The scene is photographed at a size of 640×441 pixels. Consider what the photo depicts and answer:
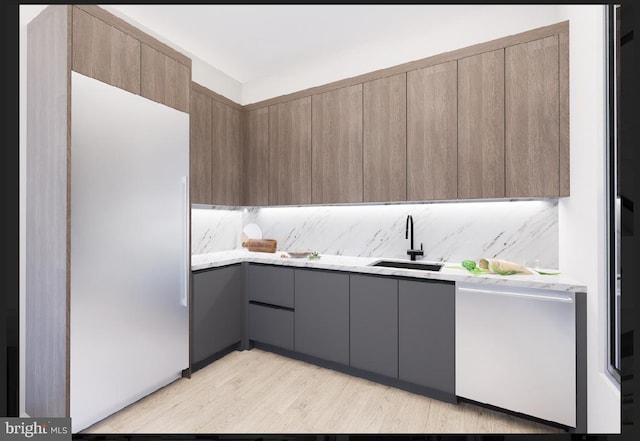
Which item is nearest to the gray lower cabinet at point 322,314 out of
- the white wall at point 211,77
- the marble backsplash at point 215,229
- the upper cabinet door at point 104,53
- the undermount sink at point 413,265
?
the undermount sink at point 413,265

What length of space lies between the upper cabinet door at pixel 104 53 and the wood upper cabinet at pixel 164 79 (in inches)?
2.3

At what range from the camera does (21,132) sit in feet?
6.19

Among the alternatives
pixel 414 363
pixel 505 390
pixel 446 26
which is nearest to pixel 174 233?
pixel 414 363

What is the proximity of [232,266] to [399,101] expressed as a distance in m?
2.07

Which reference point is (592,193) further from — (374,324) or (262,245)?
(262,245)

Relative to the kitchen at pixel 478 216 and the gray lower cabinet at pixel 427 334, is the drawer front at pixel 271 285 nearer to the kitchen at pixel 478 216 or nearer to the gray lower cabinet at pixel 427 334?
the kitchen at pixel 478 216

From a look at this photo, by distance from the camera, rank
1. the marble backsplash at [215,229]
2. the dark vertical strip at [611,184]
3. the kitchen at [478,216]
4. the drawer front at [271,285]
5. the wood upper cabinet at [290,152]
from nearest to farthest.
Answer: the dark vertical strip at [611,184] < the kitchen at [478,216] < the drawer front at [271,285] < the wood upper cabinet at [290,152] < the marble backsplash at [215,229]

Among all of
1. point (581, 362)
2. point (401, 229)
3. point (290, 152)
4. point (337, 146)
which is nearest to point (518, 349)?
point (581, 362)

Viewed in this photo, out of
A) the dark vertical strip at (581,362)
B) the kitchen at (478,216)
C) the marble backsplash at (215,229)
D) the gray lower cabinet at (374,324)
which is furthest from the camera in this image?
the marble backsplash at (215,229)

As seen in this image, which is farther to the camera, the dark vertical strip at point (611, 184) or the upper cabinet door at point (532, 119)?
the upper cabinet door at point (532, 119)

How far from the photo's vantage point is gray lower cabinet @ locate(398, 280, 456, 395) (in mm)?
2006

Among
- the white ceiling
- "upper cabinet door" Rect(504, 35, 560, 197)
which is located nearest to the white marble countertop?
"upper cabinet door" Rect(504, 35, 560, 197)

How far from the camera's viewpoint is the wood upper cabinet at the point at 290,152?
2971mm

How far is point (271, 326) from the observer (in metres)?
2.78
